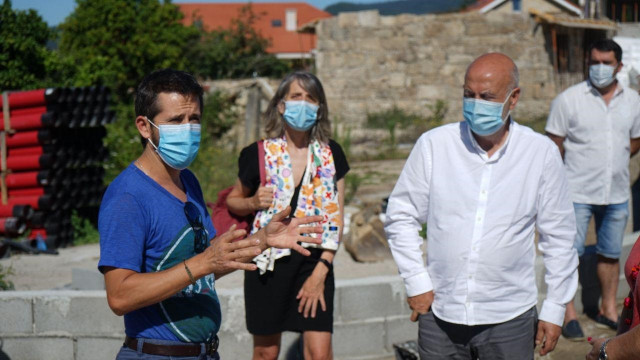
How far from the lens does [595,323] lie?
6.30 metres

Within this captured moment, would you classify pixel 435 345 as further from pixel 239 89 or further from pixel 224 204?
pixel 239 89

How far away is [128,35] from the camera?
19.4m

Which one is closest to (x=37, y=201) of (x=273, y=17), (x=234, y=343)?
(x=234, y=343)

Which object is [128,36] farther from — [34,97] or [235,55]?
[34,97]

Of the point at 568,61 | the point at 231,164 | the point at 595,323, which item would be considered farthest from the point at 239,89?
the point at 595,323

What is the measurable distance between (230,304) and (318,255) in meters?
1.32

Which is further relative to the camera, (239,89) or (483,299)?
(239,89)

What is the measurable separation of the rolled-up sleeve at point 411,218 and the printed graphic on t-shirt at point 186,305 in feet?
3.50

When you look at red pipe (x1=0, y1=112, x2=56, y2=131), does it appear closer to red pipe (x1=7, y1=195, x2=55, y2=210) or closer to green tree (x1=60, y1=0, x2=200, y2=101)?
red pipe (x1=7, y1=195, x2=55, y2=210)

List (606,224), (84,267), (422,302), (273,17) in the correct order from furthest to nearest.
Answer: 1. (273,17)
2. (84,267)
3. (606,224)
4. (422,302)

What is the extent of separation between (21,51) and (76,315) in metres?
6.20

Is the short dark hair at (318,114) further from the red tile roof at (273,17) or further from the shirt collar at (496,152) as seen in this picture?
the red tile roof at (273,17)

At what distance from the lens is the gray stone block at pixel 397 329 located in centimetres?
560

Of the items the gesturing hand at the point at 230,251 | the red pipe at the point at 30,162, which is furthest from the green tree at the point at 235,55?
the gesturing hand at the point at 230,251
